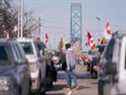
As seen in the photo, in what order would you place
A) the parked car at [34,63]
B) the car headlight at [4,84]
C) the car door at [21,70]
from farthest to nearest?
the parked car at [34,63] → the car door at [21,70] → the car headlight at [4,84]

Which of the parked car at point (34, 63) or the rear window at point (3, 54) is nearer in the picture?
the rear window at point (3, 54)

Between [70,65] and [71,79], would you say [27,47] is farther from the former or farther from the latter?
[71,79]

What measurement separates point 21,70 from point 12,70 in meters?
1.12

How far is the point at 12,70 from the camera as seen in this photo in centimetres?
1550

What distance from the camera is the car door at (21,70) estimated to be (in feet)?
52.7

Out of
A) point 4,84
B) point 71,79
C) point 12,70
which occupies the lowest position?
point 71,79

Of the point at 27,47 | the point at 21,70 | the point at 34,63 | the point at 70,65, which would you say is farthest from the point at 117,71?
the point at 70,65

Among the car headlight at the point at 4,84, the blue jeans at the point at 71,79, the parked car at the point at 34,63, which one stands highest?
the car headlight at the point at 4,84

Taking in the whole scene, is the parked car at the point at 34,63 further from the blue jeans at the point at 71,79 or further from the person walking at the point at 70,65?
the blue jeans at the point at 71,79

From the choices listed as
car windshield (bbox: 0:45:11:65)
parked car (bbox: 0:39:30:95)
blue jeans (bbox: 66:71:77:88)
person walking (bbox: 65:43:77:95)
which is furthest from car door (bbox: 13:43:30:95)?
blue jeans (bbox: 66:71:77:88)

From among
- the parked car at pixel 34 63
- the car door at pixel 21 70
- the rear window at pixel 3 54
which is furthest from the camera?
the parked car at pixel 34 63

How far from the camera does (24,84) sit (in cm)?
1678

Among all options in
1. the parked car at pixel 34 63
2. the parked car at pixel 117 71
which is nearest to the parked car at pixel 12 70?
the parked car at pixel 117 71

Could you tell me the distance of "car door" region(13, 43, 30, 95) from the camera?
1606cm
